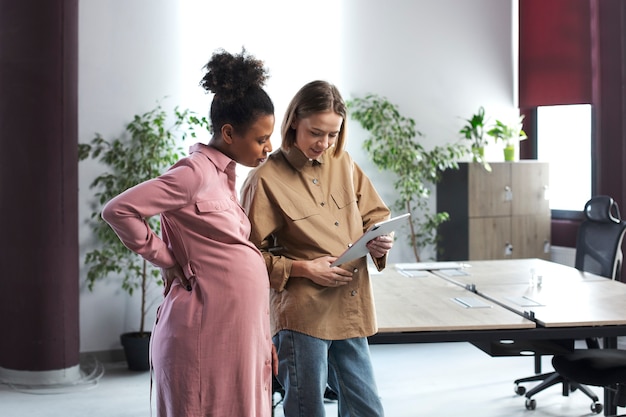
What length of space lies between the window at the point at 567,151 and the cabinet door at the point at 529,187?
447 millimetres

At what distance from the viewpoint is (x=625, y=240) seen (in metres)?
6.36

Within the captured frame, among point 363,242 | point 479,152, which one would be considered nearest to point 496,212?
point 479,152

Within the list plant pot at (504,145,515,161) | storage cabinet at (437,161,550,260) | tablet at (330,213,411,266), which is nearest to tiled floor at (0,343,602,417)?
storage cabinet at (437,161,550,260)

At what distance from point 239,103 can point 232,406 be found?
78cm

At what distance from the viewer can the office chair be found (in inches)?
181

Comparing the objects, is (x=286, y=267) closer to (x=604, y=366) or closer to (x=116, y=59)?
(x=604, y=366)

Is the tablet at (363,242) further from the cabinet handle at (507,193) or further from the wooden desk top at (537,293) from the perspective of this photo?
the cabinet handle at (507,193)

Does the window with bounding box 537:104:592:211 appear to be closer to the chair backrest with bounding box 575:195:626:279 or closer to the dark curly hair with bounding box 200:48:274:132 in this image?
the chair backrest with bounding box 575:195:626:279

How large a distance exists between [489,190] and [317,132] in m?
4.30

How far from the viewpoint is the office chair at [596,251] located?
4.61 metres

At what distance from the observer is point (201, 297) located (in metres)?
2.06

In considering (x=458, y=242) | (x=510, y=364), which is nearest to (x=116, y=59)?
(x=458, y=242)

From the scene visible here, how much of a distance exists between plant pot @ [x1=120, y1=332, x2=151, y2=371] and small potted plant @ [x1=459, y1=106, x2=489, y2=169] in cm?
294

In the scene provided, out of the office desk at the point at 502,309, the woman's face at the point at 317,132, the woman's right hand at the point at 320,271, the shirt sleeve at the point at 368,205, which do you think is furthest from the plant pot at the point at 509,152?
the woman's right hand at the point at 320,271
